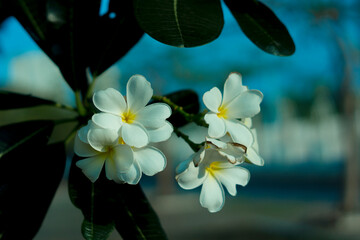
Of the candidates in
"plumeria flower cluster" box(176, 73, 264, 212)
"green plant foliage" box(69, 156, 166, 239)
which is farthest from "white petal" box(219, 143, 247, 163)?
"green plant foliage" box(69, 156, 166, 239)

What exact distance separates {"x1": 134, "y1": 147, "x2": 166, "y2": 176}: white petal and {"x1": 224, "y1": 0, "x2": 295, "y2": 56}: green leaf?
0.81 feet

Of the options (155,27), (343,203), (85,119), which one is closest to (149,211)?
(85,119)

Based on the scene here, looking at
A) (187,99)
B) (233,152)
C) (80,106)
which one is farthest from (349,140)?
(233,152)

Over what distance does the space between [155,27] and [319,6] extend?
743cm

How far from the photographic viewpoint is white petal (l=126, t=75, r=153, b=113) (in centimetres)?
56

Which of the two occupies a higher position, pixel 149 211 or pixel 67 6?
pixel 67 6

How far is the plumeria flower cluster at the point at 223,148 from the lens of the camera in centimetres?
54

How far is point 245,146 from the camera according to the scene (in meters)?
0.54

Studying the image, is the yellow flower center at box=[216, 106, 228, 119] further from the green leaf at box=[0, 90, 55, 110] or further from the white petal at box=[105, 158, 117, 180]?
the green leaf at box=[0, 90, 55, 110]

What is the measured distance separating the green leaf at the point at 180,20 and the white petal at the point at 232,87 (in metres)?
0.07

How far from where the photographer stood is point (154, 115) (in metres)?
0.55

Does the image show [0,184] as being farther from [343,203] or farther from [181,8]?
[343,203]

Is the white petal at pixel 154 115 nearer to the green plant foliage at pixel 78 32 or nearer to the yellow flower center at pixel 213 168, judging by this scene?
the yellow flower center at pixel 213 168

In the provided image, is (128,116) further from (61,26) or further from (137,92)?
(61,26)
